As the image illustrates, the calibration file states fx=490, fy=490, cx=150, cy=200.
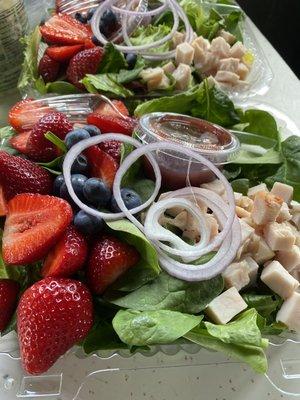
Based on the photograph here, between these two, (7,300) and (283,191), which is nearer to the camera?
(7,300)

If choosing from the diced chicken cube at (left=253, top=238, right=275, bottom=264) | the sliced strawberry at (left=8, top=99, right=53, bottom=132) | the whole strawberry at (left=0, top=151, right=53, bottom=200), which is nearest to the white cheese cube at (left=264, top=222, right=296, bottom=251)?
the diced chicken cube at (left=253, top=238, right=275, bottom=264)

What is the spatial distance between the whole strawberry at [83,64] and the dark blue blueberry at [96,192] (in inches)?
24.8

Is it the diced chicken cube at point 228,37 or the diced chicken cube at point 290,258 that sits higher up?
the diced chicken cube at point 228,37

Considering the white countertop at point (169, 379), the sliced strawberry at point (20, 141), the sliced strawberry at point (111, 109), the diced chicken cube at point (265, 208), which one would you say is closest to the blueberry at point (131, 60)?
the sliced strawberry at point (111, 109)

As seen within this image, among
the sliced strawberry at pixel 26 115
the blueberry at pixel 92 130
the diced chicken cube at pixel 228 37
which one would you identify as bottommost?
the diced chicken cube at pixel 228 37

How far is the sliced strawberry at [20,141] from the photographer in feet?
3.70

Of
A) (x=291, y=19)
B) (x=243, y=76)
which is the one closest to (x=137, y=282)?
(x=243, y=76)

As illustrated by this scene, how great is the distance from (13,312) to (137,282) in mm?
247

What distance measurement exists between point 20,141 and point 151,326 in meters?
0.57

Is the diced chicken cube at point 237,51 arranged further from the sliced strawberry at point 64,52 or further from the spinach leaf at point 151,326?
the spinach leaf at point 151,326

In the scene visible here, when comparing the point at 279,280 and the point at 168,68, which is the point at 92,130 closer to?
the point at 279,280

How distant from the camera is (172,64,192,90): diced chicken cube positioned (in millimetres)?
1540

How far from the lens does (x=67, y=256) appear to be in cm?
88

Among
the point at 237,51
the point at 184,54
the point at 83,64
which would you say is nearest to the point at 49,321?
the point at 83,64
